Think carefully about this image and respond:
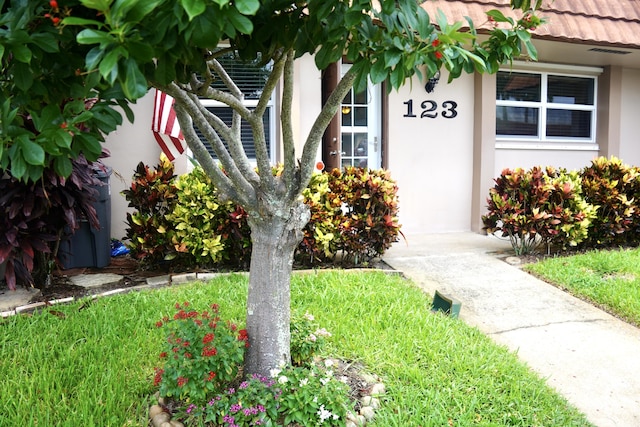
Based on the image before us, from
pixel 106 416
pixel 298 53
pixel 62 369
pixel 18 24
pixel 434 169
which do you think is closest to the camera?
pixel 18 24

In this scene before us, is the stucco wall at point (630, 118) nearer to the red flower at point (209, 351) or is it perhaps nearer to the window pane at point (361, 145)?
the window pane at point (361, 145)

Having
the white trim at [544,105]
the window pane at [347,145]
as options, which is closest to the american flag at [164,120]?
the window pane at [347,145]

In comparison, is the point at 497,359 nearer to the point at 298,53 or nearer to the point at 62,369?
the point at 298,53

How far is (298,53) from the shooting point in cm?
200

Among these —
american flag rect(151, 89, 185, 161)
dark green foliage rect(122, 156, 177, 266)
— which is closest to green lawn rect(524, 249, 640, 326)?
dark green foliage rect(122, 156, 177, 266)

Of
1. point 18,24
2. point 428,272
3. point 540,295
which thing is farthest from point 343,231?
point 18,24

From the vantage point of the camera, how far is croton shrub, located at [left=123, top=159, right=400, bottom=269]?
5.00m

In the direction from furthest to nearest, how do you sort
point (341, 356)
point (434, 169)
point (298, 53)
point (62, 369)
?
point (434, 169) < point (341, 356) < point (62, 369) < point (298, 53)

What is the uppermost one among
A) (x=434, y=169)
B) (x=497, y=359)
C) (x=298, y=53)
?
(x=298, y=53)

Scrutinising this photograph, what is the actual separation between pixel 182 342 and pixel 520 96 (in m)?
7.15

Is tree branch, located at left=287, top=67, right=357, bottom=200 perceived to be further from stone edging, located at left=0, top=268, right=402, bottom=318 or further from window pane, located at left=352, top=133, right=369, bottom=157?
window pane, located at left=352, top=133, right=369, bottom=157

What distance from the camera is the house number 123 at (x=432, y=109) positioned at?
7246 mm

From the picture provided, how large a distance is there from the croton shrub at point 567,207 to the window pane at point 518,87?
1989 millimetres

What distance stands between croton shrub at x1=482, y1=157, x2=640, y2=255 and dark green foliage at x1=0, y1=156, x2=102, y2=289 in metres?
4.48
